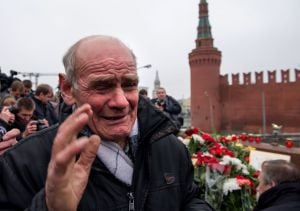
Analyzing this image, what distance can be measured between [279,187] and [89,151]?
2.05 metres

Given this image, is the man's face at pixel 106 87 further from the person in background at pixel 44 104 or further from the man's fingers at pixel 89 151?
the person in background at pixel 44 104

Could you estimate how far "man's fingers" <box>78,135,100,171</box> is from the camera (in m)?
0.97

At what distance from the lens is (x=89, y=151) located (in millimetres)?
983

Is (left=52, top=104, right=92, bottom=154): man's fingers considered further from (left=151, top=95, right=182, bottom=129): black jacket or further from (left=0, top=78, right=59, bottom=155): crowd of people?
(left=151, top=95, right=182, bottom=129): black jacket

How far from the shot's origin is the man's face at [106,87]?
4.36 ft

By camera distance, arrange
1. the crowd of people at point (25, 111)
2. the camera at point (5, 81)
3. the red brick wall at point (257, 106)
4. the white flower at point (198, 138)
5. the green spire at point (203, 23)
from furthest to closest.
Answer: the green spire at point (203, 23) → the red brick wall at point (257, 106) → the camera at point (5, 81) → the white flower at point (198, 138) → the crowd of people at point (25, 111)

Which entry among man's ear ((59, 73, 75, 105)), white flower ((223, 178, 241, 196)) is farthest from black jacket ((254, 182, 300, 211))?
man's ear ((59, 73, 75, 105))

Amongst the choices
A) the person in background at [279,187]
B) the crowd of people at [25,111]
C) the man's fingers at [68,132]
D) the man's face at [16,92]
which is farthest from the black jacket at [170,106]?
the man's fingers at [68,132]

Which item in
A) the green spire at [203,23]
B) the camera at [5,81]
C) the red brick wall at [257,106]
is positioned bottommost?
the red brick wall at [257,106]

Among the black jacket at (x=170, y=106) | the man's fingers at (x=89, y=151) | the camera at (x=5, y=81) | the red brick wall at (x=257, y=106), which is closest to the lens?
the man's fingers at (x=89, y=151)

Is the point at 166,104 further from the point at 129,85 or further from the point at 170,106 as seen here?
the point at 129,85

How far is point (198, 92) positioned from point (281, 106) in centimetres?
922

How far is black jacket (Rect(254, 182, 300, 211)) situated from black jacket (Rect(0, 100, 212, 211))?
38.0 inches

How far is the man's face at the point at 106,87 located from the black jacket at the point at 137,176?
0.49 ft
